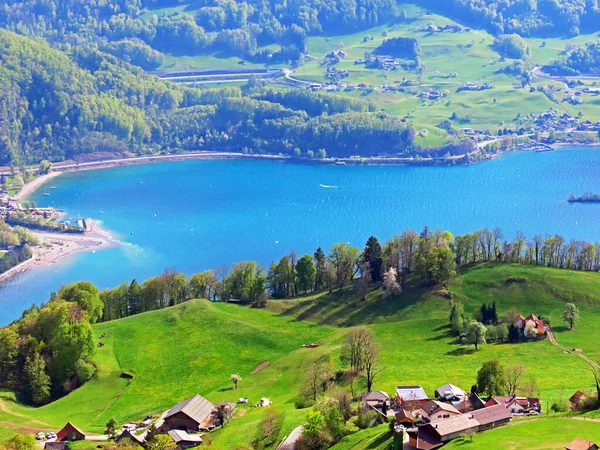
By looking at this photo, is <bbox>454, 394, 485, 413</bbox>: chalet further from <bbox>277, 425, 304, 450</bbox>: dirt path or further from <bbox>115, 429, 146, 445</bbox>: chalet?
<bbox>115, 429, 146, 445</bbox>: chalet

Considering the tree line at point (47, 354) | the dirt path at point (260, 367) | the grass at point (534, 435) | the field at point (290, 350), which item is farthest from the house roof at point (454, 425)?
the tree line at point (47, 354)

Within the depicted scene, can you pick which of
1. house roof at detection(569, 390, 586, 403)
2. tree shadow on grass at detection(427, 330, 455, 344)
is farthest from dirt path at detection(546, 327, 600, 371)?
house roof at detection(569, 390, 586, 403)

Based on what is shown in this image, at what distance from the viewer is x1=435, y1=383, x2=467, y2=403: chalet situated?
69.4 meters

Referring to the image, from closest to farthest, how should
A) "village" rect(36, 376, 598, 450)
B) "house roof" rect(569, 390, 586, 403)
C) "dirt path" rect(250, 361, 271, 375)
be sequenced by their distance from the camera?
"village" rect(36, 376, 598, 450) → "house roof" rect(569, 390, 586, 403) → "dirt path" rect(250, 361, 271, 375)

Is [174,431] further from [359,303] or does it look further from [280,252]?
[280,252]

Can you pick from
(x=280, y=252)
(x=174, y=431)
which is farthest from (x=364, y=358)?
(x=280, y=252)

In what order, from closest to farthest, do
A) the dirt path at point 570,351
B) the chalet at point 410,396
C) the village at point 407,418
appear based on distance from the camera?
the village at point 407,418 → the chalet at point 410,396 → the dirt path at point 570,351

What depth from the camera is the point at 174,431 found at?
240ft

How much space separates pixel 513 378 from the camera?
75500 millimetres

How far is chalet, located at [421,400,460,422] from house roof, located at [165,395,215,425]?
22.0 metres

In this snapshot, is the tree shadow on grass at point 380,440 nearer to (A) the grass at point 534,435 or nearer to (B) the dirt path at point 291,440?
(A) the grass at point 534,435

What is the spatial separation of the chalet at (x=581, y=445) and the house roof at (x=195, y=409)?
36.1 m

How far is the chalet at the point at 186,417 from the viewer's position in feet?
247

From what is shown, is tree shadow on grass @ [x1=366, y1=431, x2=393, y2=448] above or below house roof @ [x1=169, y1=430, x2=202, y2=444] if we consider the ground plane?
above
